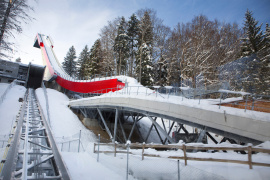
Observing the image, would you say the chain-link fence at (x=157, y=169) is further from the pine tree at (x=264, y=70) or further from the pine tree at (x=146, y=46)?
the pine tree at (x=146, y=46)

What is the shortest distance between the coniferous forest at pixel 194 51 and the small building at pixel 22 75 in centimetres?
1932

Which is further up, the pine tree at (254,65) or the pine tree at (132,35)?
the pine tree at (132,35)

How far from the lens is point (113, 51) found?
1335 inches

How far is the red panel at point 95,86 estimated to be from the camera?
73.6ft

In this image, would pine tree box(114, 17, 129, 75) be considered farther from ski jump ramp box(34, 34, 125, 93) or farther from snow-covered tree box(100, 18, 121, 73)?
ski jump ramp box(34, 34, 125, 93)

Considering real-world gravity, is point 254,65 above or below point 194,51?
below

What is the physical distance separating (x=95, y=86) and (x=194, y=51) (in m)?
16.3

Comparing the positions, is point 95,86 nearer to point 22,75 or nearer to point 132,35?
point 132,35

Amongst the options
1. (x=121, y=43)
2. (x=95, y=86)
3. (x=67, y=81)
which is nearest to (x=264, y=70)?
(x=95, y=86)

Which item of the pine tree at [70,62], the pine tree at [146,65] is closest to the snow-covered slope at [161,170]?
the pine tree at [146,65]

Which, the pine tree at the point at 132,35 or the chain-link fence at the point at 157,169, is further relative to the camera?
the pine tree at the point at 132,35

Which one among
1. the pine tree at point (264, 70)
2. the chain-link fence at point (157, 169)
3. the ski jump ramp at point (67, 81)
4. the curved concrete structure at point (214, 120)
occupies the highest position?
the ski jump ramp at point (67, 81)

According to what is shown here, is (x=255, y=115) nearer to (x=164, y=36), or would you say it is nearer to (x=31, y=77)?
(x=164, y=36)

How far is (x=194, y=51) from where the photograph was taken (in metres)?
22.4
